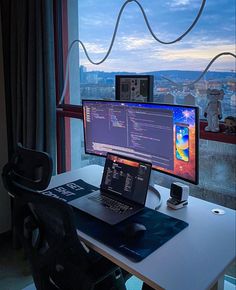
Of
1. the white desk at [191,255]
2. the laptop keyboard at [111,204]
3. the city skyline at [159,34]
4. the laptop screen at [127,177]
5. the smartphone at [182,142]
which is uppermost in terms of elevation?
the city skyline at [159,34]

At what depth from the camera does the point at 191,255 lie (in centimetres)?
104

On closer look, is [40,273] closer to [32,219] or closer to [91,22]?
[32,219]

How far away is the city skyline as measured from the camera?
1.57 meters

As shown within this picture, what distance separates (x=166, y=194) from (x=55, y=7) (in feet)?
5.08

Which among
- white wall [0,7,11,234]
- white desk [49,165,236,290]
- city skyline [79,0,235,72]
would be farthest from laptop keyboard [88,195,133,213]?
white wall [0,7,11,234]

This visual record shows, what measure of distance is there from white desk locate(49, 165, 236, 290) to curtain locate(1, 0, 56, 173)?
1167mm

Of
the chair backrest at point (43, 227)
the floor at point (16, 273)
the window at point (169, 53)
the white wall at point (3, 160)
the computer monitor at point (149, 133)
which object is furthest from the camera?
the white wall at point (3, 160)

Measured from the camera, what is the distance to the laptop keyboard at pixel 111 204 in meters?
1.34

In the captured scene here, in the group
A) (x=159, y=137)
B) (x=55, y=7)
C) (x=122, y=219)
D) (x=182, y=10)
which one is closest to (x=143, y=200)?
(x=122, y=219)

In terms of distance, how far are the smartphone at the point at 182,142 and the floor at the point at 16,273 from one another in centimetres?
92

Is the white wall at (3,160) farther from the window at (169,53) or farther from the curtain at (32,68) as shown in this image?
the window at (169,53)

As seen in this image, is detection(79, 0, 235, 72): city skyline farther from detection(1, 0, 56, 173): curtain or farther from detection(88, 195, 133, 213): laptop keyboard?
detection(88, 195, 133, 213): laptop keyboard

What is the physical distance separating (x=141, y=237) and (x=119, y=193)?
0.34 meters

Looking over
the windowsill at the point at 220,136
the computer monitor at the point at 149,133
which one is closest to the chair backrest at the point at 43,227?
the computer monitor at the point at 149,133
